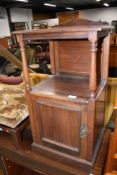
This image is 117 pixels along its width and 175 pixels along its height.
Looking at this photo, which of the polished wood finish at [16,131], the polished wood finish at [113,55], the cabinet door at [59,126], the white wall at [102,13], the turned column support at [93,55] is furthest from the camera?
the white wall at [102,13]

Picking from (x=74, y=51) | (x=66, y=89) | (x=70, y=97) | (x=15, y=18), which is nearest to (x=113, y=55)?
(x=74, y=51)

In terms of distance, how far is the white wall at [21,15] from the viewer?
777cm

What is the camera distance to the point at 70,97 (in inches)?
37.1

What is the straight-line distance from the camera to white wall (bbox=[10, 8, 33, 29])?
777 centimetres

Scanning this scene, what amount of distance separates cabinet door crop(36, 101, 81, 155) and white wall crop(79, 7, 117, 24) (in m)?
9.76

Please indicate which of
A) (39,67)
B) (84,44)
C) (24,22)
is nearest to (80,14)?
(24,22)

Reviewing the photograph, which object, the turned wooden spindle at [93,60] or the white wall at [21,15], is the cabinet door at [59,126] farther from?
the white wall at [21,15]

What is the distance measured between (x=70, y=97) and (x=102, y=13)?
9.88m

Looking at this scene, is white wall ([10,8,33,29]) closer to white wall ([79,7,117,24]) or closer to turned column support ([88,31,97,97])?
white wall ([79,7,117,24])

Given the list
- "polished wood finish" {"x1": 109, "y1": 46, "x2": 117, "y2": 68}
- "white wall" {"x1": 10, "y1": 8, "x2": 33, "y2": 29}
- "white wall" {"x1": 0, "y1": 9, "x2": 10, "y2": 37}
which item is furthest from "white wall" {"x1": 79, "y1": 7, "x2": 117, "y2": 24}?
"polished wood finish" {"x1": 109, "y1": 46, "x2": 117, "y2": 68}

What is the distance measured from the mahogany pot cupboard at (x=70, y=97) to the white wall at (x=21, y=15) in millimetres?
7598

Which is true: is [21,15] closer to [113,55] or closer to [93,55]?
[113,55]

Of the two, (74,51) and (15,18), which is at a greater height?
(15,18)

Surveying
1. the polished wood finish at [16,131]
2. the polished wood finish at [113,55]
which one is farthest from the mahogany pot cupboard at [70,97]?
the polished wood finish at [113,55]
